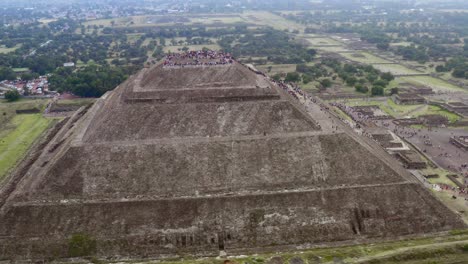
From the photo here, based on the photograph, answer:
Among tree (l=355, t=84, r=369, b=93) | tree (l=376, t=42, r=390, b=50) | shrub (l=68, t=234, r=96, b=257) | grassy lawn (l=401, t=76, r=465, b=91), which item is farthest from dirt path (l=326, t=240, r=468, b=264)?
tree (l=376, t=42, r=390, b=50)

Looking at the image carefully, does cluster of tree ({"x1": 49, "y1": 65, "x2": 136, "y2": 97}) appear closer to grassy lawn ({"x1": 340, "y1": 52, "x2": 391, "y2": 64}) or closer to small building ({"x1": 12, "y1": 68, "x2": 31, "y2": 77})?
small building ({"x1": 12, "y1": 68, "x2": 31, "y2": 77})

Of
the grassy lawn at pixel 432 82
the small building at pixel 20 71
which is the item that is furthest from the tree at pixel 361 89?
the small building at pixel 20 71

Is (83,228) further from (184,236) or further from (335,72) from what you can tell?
(335,72)

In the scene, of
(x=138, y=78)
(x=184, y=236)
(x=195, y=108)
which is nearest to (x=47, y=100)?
(x=138, y=78)

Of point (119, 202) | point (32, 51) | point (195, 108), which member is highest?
point (195, 108)

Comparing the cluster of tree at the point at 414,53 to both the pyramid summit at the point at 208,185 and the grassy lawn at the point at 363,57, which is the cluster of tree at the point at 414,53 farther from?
the pyramid summit at the point at 208,185

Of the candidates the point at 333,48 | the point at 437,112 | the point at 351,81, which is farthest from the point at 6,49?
the point at 437,112
